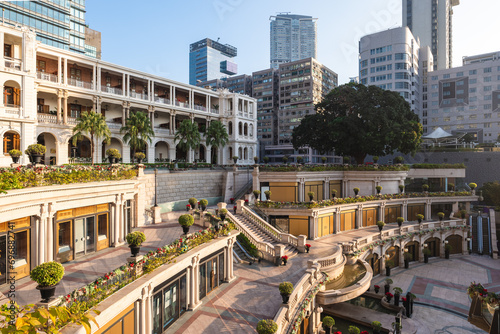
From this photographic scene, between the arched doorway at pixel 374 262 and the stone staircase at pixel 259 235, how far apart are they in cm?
1195

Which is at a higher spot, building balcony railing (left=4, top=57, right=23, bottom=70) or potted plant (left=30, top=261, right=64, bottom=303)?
building balcony railing (left=4, top=57, right=23, bottom=70)

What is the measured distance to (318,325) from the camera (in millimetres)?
23047

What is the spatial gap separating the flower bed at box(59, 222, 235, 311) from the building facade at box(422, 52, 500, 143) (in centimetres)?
11301

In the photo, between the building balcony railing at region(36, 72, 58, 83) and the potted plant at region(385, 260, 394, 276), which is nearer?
the potted plant at region(385, 260, 394, 276)

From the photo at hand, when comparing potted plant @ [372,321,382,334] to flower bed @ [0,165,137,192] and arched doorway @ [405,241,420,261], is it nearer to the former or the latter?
flower bed @ [0,165,137,192]

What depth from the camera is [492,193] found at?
2192 inches

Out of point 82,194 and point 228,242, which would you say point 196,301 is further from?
point 82,194

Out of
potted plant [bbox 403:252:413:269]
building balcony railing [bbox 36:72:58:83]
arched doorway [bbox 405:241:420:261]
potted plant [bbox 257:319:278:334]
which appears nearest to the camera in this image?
potted plant [bbox 257:319:278:334]

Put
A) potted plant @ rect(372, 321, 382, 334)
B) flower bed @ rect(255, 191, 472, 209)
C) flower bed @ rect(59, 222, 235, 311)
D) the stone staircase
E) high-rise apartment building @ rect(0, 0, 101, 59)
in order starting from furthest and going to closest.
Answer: high-rise apartment building @ rect(0, 0, 101, 59) → flower bed @ rect(255, 191, 472, 209) → the stone staircase → potted plant @ rect(372, 321, 382, 334) → flower bed @ rect(59, 222, 235, 311)

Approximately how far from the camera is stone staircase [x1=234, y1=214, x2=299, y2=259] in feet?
96.9

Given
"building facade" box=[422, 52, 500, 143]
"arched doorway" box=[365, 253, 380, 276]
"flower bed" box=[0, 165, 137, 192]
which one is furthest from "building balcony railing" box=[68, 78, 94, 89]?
"building facade" box=[422, 52, 500, 143]

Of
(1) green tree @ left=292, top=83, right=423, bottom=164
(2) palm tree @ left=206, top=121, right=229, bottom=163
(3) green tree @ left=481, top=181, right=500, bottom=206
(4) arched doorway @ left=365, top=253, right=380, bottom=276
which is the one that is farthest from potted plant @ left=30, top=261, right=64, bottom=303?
(3) green tree @ left=481, top=181, right=500, bottom=206

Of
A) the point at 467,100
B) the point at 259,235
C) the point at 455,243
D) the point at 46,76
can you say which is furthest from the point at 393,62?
the point at 46,76

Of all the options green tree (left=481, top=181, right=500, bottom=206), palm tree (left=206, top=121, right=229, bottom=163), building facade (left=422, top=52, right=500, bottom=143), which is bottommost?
green tree (left=481, top=181, right=500, bottom=206)
